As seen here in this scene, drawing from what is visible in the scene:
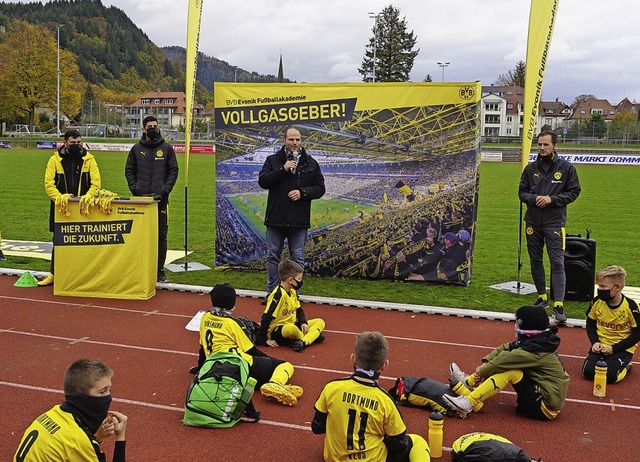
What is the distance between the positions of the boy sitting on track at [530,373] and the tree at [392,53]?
221ft

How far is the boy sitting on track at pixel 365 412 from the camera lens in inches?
153

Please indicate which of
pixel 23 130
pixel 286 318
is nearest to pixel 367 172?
pixel 286 318

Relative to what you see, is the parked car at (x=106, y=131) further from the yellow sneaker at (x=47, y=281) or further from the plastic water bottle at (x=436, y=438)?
the plastic water bottle at (x=436, y=438)

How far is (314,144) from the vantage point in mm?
10453

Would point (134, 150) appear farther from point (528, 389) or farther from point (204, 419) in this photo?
point (528, 389)

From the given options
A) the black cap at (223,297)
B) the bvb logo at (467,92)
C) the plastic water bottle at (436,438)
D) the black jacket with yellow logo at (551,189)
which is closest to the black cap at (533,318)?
the plastic water bottle at (436,438)

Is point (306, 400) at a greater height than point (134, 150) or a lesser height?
lesser

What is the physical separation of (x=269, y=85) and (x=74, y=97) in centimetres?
8266

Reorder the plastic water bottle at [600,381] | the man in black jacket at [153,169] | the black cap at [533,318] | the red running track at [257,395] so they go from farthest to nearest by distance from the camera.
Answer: the man in black jacket at [153,169] → the plastic water bottle at [600,381] → the black cap at [533,318] → the red running track at [257,395]

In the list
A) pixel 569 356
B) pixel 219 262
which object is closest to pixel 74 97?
pixel 219 262

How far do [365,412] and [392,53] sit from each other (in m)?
71.7

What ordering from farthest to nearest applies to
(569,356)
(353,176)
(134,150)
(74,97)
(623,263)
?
(74,97) → (623,263) → (353,176) → (134,150) → (569,356)

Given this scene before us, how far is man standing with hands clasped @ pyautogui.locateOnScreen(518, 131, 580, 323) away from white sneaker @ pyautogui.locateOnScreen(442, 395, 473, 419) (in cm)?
345

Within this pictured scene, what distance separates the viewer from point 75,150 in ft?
30.5
